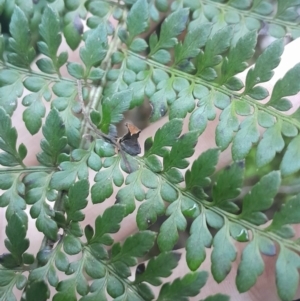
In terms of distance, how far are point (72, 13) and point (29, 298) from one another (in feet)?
3.24

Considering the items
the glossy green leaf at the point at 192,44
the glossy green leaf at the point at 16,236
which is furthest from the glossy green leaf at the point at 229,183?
the glossy green leaf at the point at 16,236

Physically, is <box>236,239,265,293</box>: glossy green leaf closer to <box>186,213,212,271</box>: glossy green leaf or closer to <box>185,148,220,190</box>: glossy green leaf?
<box>186,213,212,271</box>: glossy green leaf

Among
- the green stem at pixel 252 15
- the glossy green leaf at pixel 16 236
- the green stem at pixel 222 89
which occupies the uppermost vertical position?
the green stem at pixel 252 15

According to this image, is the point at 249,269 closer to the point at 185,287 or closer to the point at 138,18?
the point at 185,287

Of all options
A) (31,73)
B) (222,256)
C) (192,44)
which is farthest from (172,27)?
(222,256)

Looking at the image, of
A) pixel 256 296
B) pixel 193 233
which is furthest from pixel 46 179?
pixel 256 296

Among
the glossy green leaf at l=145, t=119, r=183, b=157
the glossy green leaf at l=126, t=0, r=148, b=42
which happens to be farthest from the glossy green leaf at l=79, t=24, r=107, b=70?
the glossy green leaf at l=145, t=119, r=183, b=157

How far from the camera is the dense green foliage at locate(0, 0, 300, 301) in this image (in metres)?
1.13

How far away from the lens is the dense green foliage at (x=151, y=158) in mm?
1127

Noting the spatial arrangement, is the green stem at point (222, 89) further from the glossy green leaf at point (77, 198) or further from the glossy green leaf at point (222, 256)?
the glossy green leaf at point (77, 198)

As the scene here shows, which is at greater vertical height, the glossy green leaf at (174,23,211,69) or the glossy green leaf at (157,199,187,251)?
the glossy green leaf at (174,23,211,69)

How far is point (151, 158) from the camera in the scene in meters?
1.27

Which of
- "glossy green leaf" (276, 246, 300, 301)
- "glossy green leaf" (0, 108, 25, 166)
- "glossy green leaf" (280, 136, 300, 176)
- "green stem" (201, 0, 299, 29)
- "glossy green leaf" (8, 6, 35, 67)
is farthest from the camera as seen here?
"green stem" (201, 0, 299, 29)

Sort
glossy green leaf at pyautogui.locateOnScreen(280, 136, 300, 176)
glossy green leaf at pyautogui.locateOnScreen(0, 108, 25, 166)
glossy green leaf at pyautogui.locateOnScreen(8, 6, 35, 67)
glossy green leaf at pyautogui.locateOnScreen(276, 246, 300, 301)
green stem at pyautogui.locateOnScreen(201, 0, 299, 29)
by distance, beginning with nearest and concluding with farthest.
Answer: glossy green leaf at pyautogui.locateOnScreen(276, 246, 300, 301), glossy green leaf at pyautogui.locateOnScreen(280, 136, 300, 176), glossy green leaf at pyautogui.locateOnScreen(0, 108, 25, 166), glossy green leaf at pyautogui.locateOnScreen(8, 6, 35, 67), green stem at pyautogui.locateOnScreen(201, 0, 299, 29)
